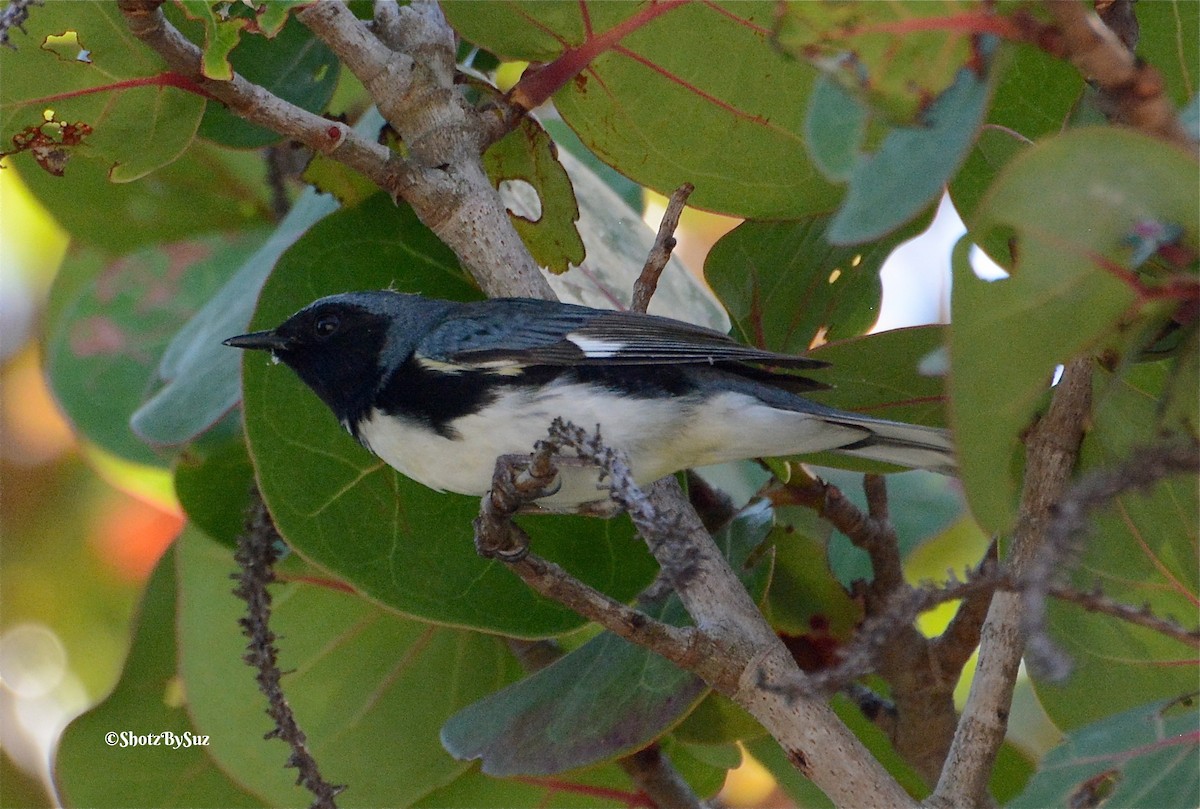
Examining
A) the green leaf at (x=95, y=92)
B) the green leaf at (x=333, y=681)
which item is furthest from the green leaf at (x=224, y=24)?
the green leaf at (x=333, y=681)

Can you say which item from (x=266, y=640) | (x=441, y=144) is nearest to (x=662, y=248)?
(x=441, y=144)

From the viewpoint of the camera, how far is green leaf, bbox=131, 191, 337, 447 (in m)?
2.69

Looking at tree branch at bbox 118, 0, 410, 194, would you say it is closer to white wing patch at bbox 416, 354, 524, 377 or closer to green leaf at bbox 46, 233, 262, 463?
white wing patch at bbox 416, 354, 524, 377

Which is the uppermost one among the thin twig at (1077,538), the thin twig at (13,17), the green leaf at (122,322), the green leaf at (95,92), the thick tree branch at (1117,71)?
the thick tree branch at (1117,71)

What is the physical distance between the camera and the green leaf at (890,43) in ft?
4.10

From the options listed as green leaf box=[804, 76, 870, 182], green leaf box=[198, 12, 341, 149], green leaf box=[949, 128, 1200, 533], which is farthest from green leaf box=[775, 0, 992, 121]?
green leaf box=[198, 12, 341, 149]

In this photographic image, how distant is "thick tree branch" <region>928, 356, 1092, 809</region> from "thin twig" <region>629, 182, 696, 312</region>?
0.80 m

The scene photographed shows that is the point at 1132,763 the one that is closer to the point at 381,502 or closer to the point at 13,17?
the point at 381,502

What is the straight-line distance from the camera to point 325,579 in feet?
9.08

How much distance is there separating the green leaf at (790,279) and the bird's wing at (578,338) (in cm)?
10

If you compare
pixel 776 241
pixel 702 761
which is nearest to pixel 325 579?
pixel 702 761

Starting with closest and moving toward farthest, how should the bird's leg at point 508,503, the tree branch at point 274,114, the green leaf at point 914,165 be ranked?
the green leaf at point 914,165 → the bird's leg at point 508,503 → the tree branch at point 274,114

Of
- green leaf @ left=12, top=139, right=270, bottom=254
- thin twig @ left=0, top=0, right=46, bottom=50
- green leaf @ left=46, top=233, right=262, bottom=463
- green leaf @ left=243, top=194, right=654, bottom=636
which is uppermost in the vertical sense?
thin twig @ left=0, top=0, right=46, bottom=50

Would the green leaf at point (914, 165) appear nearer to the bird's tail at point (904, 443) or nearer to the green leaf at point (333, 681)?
the bird's tail at point (904, 443)
